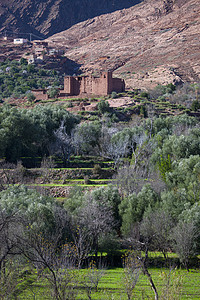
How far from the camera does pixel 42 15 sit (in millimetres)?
163375

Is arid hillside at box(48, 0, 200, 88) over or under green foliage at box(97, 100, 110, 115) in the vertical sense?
over

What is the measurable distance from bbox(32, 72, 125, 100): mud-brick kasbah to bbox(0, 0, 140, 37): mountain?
312 feet

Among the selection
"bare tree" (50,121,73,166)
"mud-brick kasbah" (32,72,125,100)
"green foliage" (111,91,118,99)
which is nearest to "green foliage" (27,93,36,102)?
"mud-brick kasbah" (32,72,125,100)

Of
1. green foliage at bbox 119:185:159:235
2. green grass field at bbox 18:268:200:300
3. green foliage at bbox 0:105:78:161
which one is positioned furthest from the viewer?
green foliage at bbox 0:105:78:161

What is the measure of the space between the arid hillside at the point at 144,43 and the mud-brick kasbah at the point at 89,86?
68.8 ft

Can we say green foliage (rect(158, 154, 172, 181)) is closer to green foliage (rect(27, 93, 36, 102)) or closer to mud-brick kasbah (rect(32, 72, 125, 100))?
mud-brick kasbah (rect(32, 72, 125, 100))

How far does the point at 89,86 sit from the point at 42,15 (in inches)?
4465

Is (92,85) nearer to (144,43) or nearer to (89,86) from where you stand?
(89,86)

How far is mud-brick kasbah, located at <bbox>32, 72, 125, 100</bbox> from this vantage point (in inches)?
2365

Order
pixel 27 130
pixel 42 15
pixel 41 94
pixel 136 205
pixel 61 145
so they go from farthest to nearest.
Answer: pixel 42 15 → pixel 41 94 → pixel 61 145 → pixel 27 130 → pixel 136 205

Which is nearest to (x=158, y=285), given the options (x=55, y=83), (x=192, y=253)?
(x=192, y=253)

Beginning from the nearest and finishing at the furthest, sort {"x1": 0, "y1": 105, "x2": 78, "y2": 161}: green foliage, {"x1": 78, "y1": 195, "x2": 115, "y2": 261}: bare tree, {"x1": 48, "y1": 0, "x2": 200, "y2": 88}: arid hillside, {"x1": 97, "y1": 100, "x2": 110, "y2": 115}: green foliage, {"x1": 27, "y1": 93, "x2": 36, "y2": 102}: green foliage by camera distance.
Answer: {"x1": 78, "y1": 195, "x2": 115, "y2": 261}: bare tree → {"x1": 0, "y1": 105, "x2": 78, "y2": 161}: green foliage → {"x1": 97, "y1": 100, "x2": 110, "y2": 115}: green foliage → {"x1": 27, "y1": 93, "x2": 36, "y2": 102}: green foliage → {"x1": 48, "y1": 0, "x2": 200, "y2": 88}: arid hillside

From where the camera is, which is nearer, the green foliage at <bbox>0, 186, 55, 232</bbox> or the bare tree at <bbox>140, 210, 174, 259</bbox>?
the green foliage at <bbox>0, 186, 55, 232</bbox>

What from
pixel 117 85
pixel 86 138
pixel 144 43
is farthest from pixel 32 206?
pixel 144 43
